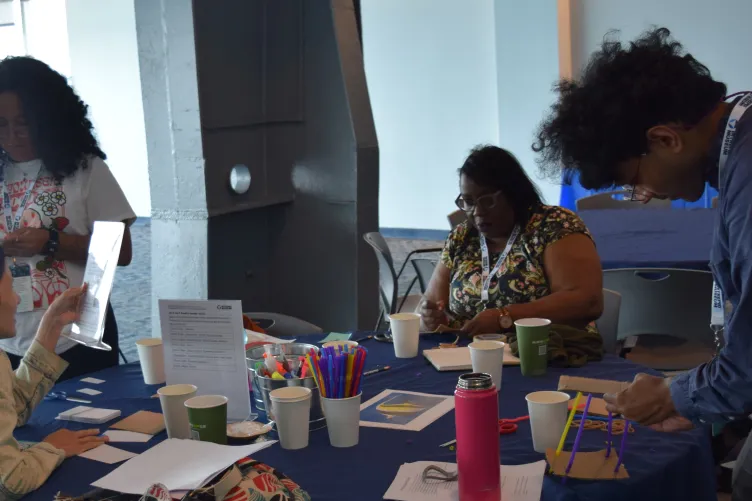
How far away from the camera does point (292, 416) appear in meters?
1.68

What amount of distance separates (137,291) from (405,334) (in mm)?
5787

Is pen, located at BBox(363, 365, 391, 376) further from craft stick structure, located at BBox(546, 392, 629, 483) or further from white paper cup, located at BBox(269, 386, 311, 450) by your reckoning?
craft stick structure, located at BBox(546, 392, 629, 483)

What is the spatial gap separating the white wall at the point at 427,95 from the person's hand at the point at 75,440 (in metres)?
7.87

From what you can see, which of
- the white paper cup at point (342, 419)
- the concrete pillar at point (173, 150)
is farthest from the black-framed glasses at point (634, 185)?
the concrete pillar at point (173, 150)

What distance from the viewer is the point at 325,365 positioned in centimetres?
167

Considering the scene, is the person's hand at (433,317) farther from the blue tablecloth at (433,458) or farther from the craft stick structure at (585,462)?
the craft stick structure at (585,462)

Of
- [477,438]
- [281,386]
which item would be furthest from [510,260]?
[477,438]

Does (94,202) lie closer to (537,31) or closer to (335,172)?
(335,172)

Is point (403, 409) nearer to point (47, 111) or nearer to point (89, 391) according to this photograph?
point (89, 391)

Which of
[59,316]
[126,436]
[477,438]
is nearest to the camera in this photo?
[477,438]

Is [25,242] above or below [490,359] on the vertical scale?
above

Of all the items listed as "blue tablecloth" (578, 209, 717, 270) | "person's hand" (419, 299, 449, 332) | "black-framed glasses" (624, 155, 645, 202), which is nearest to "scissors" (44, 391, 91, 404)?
"person's hand" (419, 299, 449, 332)

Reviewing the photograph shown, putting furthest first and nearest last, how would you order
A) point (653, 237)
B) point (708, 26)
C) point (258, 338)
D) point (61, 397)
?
point (708, 26) < point (653, 237) < point (258, 338) < point (61, 397)

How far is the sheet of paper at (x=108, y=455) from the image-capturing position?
169cm
